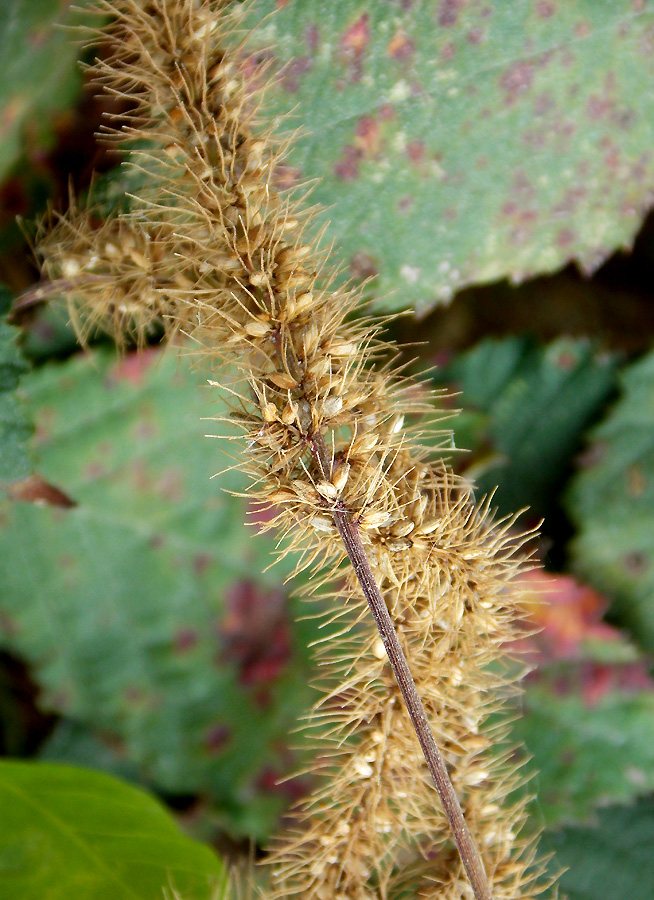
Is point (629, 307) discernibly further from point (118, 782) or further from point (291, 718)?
point (118, 782)

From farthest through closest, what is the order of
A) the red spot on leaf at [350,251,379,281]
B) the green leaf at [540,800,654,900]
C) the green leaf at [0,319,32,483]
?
the green leaf at [540,800,654,900] < the red spot on leaf at [350,251,379,281] < the green leaf at [0,319,32,483]

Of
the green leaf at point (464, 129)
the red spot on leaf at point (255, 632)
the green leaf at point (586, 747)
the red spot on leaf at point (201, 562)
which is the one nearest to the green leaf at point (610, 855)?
the green leaf at point (586, 747)

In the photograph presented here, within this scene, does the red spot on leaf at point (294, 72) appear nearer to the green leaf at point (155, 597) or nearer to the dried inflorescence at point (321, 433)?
the dried inflorescence at point (321, 433)

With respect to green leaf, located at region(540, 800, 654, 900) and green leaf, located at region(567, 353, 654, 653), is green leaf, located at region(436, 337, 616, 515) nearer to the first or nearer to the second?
green leaf, located at region(567, 353, 654, 653)

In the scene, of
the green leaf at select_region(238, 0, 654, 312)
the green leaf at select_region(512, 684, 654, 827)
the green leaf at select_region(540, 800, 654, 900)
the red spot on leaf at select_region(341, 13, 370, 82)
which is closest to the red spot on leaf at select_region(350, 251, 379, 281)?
the green leaf at select_region(238, 0, 654, 312)

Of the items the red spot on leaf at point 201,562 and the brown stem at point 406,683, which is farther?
the red spot on leaf at point 201,562

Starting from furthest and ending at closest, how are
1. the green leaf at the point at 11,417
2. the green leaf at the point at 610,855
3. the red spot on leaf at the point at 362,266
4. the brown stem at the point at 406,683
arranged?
the green leaf at the point at 610,855, the red spot on leaf at the point at 362,266, the green leaf at the point at 11,417, the brown stem at the point at 406,683

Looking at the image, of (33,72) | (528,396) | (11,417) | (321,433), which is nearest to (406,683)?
(321,433)
